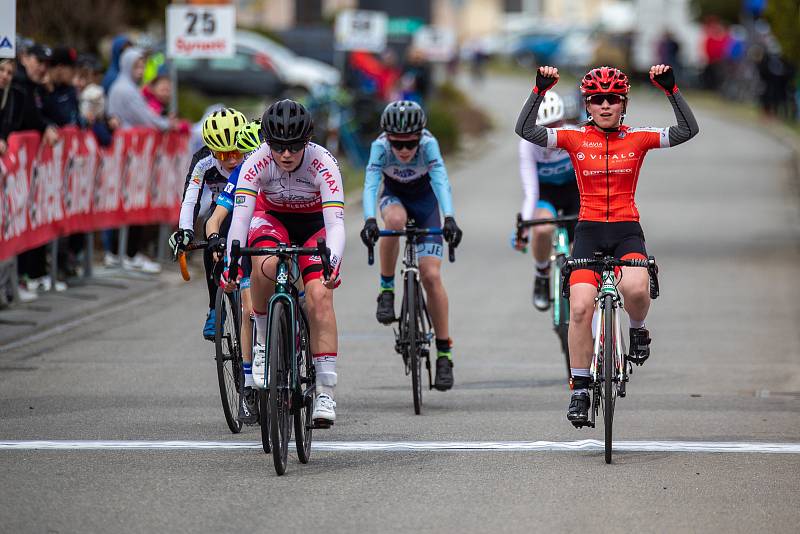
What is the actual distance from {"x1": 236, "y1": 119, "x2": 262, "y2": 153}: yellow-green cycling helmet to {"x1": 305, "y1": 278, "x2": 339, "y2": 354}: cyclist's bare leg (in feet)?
4.06

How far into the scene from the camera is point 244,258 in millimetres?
9734

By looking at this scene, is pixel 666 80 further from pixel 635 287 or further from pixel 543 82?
pixel 635 287

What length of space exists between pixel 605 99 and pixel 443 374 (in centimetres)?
255

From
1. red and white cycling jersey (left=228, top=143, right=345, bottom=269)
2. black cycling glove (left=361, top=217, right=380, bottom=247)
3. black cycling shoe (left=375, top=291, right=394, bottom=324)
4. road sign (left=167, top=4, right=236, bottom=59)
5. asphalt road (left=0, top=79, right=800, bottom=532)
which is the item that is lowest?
asphalt road (left=0, top=79, right=800, bottom=532)

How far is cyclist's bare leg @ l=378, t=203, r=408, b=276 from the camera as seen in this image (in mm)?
11344

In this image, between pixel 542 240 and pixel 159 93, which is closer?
pixel 542 240

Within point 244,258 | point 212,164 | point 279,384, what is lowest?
point 279,384

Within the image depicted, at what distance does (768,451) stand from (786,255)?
12.5m

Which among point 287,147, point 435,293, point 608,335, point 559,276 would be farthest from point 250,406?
point 559,276

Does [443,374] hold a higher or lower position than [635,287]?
lower

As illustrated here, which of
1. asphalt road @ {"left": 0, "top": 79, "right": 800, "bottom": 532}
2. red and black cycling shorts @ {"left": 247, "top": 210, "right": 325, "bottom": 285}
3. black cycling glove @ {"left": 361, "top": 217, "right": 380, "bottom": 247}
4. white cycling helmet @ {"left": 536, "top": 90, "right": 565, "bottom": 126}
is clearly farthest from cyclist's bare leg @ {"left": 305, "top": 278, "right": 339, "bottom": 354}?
white cycling helmet @ {"left": 536, "top": 90, "right": 565, "bottom": 126}

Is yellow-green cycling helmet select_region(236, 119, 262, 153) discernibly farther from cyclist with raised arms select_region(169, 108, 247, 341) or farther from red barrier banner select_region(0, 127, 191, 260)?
red barrier banner select_region(0, 127, 191, 260)

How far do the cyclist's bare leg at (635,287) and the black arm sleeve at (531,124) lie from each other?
2.87 feet

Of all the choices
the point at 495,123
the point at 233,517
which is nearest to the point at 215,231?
the point at 233,517
